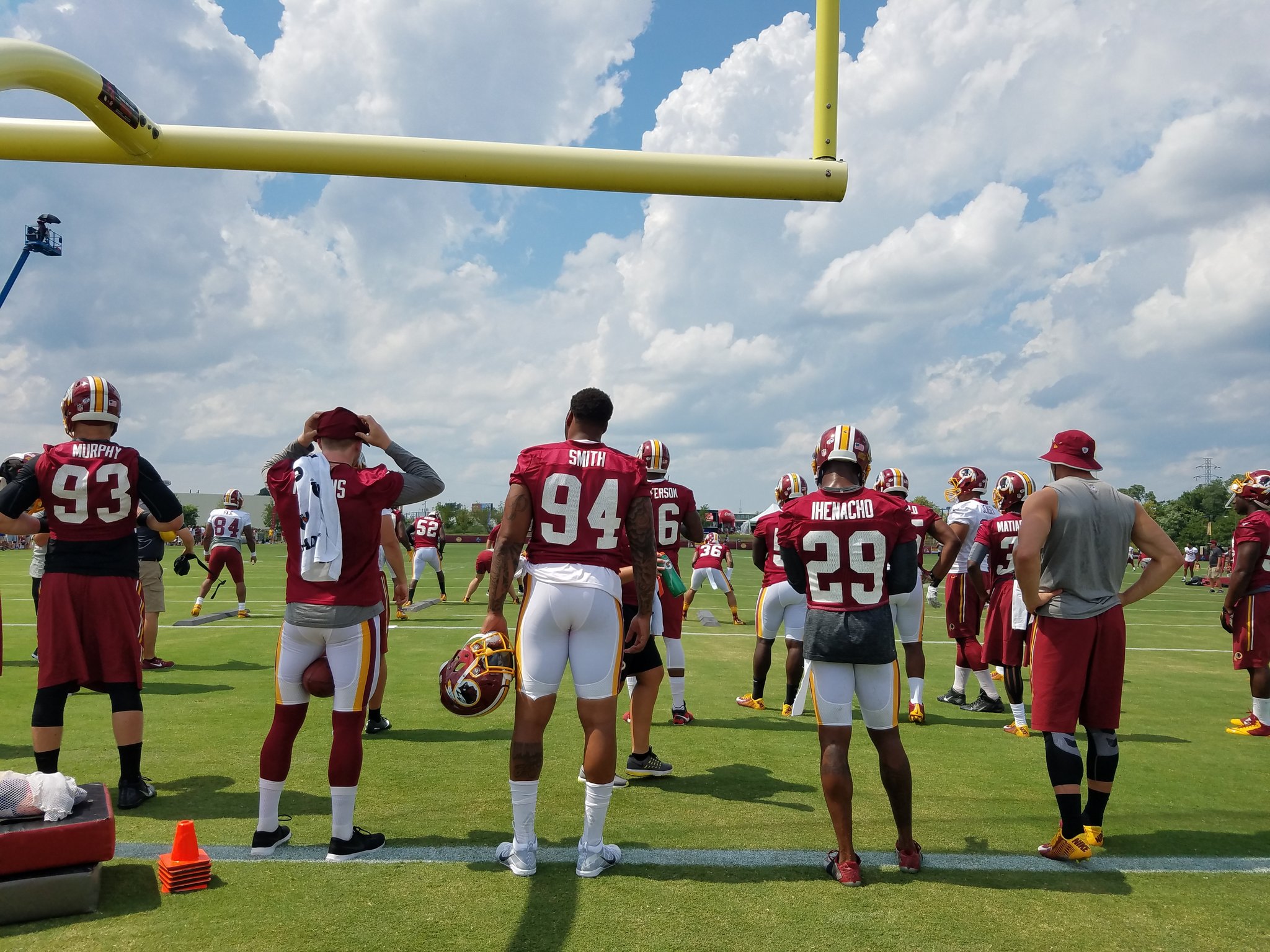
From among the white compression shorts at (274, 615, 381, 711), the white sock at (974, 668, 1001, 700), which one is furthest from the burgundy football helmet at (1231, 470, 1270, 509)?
the white compression shorts at (274, 615, 381, 711)

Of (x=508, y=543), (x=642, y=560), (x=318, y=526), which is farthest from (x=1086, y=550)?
(x=318, y=526)

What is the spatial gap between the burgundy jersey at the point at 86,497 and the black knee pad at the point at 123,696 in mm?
671

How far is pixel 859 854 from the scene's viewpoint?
4438 millimetres

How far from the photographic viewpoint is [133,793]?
4.96 meters

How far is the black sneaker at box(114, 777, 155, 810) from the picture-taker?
4.91 m

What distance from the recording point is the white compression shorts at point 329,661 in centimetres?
433

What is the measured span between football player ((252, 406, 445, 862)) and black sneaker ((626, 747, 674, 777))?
197 cm

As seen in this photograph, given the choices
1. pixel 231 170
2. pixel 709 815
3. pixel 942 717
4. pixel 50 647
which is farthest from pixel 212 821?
pixel 942 717

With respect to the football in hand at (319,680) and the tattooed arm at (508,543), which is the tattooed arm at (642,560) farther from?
the football in hand at (319,680)

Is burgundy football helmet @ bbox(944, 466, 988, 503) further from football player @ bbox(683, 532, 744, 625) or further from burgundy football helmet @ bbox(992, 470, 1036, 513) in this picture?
football player @ bbox(683, 532, 744, 625)

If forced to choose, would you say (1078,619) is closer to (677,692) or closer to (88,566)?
(677,692)

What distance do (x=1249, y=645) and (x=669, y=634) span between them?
17.9ft

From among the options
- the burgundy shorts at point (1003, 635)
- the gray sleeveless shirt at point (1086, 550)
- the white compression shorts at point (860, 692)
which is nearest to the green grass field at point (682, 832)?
the burgundy shorts at point (1003, 635)

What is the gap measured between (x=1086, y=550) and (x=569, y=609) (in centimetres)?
288
